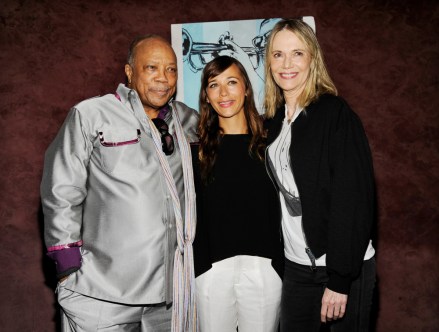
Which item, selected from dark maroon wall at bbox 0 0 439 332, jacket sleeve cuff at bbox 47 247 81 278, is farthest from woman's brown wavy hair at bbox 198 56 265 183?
dark maroon wall at bbox 0 0 439 332

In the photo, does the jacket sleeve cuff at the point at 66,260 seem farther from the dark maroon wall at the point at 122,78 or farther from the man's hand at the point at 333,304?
the dark maroon wall at the point at 122,78

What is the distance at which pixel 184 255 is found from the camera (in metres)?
1.92

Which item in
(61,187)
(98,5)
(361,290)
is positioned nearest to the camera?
(361,290)

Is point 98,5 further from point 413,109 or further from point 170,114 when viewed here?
point 413,109

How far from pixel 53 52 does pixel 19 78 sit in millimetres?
323

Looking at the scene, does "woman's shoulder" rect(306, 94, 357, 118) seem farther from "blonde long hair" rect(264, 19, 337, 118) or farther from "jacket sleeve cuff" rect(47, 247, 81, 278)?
"jacket sleeve cuff" rect(47, 247, 81, 278)

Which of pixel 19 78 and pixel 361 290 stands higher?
pixel 19 78

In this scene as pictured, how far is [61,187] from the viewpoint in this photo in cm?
174

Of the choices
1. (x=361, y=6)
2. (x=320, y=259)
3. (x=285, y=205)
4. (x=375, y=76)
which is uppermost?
(x=361, y=6)

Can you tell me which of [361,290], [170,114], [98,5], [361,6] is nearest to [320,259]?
[361,290]

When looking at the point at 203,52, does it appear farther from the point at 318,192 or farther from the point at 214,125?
the point at 318,192

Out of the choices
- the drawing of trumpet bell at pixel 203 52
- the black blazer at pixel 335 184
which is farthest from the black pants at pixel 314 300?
the drawing of trumpet bell at pixel 203 52

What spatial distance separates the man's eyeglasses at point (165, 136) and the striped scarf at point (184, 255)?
0.05 meters

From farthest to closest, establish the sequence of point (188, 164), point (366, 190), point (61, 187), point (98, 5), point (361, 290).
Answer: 1. point (98, 5)
2. point (188, 164)
3. point (61, 187)
4. point (361, 290)
5. point (366, 190)
